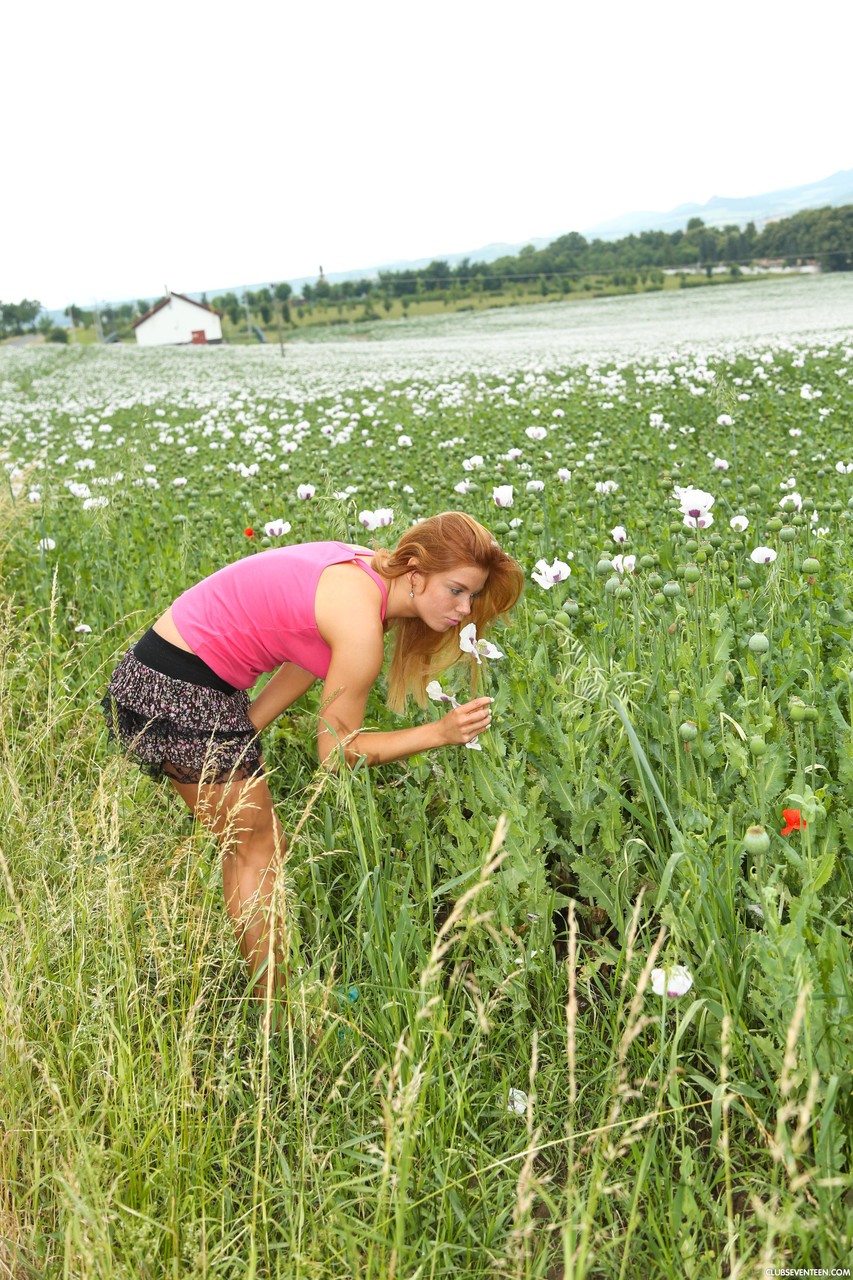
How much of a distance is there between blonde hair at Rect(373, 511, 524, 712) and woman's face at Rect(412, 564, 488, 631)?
0.06 feet

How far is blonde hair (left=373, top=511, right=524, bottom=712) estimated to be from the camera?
3102mm

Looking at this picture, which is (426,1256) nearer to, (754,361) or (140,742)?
(140,742)

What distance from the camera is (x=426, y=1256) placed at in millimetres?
1955

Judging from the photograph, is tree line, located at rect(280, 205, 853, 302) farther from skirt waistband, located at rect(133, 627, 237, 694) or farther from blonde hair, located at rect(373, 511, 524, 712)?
skirt waistband, located at rect(133, 627, 237, 694)

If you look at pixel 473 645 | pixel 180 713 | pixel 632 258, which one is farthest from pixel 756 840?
pixel 632 258

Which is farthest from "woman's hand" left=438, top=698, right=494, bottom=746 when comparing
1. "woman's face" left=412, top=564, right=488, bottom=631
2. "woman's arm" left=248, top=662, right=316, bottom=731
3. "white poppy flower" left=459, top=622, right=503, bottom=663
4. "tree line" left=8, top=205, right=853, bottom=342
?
"tree line" left=8, top=205, right=853, bottom=342

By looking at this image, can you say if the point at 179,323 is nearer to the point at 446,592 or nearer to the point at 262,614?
the point at 262,614

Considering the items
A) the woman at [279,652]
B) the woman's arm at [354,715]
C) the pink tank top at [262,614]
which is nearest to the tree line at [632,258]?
the woman at [279,652]

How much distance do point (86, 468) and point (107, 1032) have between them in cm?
827

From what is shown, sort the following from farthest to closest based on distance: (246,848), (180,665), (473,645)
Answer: (180,665) < (246,848) < (473,645)

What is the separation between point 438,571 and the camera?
313 cm

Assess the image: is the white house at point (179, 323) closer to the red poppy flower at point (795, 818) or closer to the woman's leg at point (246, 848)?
the woman's leg at point (246, 848)

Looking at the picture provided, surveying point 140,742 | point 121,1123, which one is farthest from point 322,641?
point 121,1123

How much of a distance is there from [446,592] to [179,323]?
7543 cm
